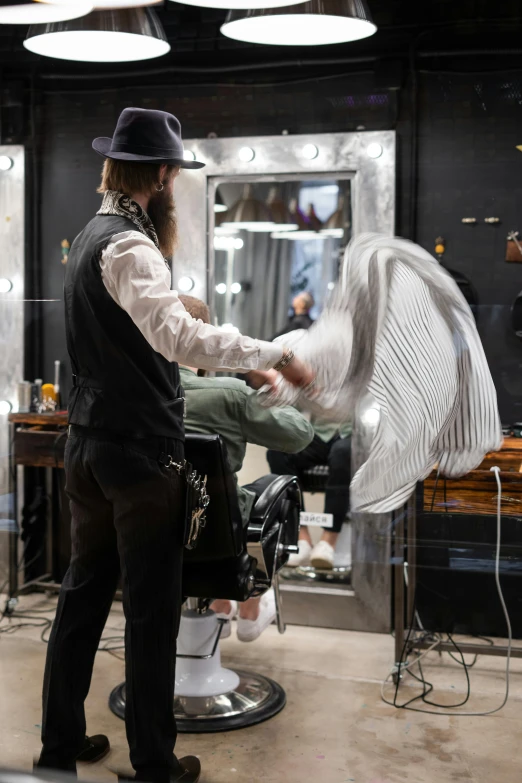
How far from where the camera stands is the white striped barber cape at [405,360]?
1.95 metres

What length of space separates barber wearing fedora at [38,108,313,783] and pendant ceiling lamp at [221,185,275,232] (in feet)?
3.47

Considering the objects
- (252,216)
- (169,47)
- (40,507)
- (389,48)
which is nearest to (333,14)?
(389,48)

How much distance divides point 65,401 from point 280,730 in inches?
55.1

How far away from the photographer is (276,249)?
130 inches

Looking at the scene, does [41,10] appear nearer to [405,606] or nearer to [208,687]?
[208,687]

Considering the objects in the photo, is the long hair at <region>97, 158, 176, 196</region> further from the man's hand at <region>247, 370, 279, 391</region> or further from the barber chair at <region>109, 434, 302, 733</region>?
the barber chair at <region>109, 434, 302, 733</region>

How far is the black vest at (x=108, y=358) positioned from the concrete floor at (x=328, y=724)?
0.80 meters

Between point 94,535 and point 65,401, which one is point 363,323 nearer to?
point 94,535

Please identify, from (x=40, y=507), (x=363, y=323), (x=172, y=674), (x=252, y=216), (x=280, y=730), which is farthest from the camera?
(x=40, y=507)

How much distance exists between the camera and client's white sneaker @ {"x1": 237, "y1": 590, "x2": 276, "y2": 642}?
300cm

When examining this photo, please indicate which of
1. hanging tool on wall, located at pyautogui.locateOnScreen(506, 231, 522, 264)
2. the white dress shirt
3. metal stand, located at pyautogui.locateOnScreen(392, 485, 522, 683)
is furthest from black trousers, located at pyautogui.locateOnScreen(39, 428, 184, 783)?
hanging tool on wall, located at pyautogui.locateOnScreen(506, 231, 522, 264)

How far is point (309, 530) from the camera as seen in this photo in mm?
3385

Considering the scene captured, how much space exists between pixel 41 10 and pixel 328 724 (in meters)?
2.06

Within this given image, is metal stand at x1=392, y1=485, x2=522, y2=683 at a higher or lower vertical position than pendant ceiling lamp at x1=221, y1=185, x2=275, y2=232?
lower
